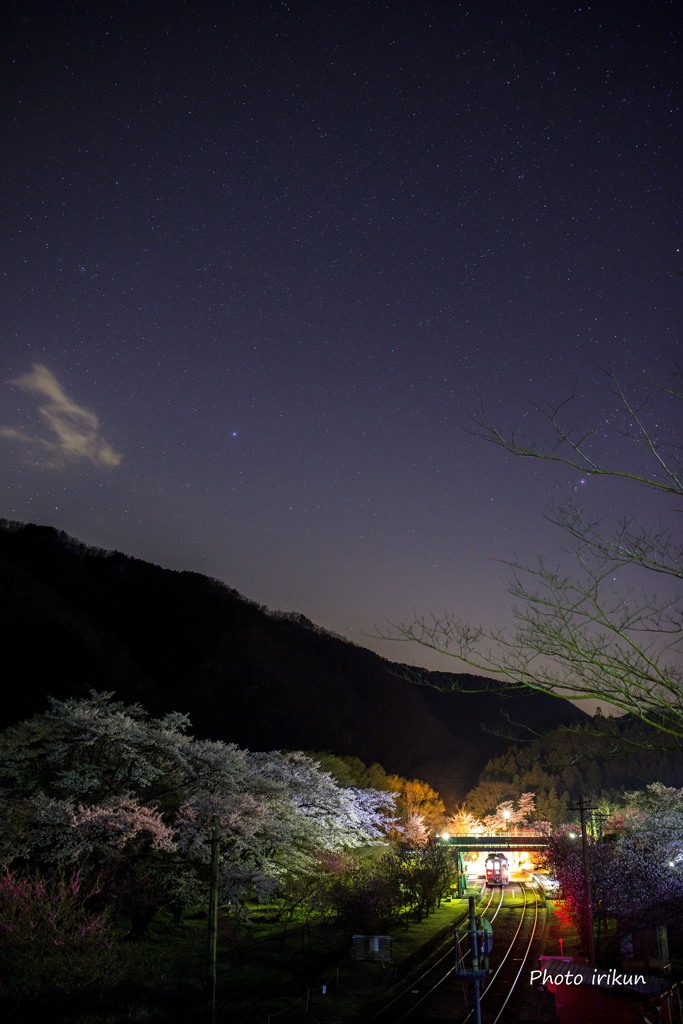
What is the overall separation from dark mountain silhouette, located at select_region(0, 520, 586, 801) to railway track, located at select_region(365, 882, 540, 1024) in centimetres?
4155

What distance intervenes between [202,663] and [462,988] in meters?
90.8

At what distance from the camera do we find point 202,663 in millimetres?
109562

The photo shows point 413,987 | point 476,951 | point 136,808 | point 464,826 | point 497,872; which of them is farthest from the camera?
point 464,826

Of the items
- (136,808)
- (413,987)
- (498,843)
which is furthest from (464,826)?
(136,808)

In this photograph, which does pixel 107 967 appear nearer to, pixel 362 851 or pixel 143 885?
pixel 143 885

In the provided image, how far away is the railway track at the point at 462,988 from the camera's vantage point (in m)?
20.0

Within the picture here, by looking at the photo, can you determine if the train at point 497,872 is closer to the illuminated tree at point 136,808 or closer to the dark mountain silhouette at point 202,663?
the dark mountain silhouette at point 202,663

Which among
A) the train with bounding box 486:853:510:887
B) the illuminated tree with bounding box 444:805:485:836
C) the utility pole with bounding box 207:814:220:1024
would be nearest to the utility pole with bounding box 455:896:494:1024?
the utility pole with bounding box 207:814:220:1024

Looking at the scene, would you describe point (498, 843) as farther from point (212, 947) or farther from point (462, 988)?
point (212, 947)

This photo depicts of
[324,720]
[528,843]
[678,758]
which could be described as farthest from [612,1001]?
[678,758]

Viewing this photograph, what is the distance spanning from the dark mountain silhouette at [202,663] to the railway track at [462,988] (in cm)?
4155

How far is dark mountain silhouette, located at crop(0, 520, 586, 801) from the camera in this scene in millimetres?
77938

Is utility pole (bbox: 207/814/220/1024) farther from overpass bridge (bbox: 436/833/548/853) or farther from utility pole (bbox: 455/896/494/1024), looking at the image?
overpass bridge (bbox: 436/833/548/853)

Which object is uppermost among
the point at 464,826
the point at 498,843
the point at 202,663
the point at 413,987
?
the point at 202,663
